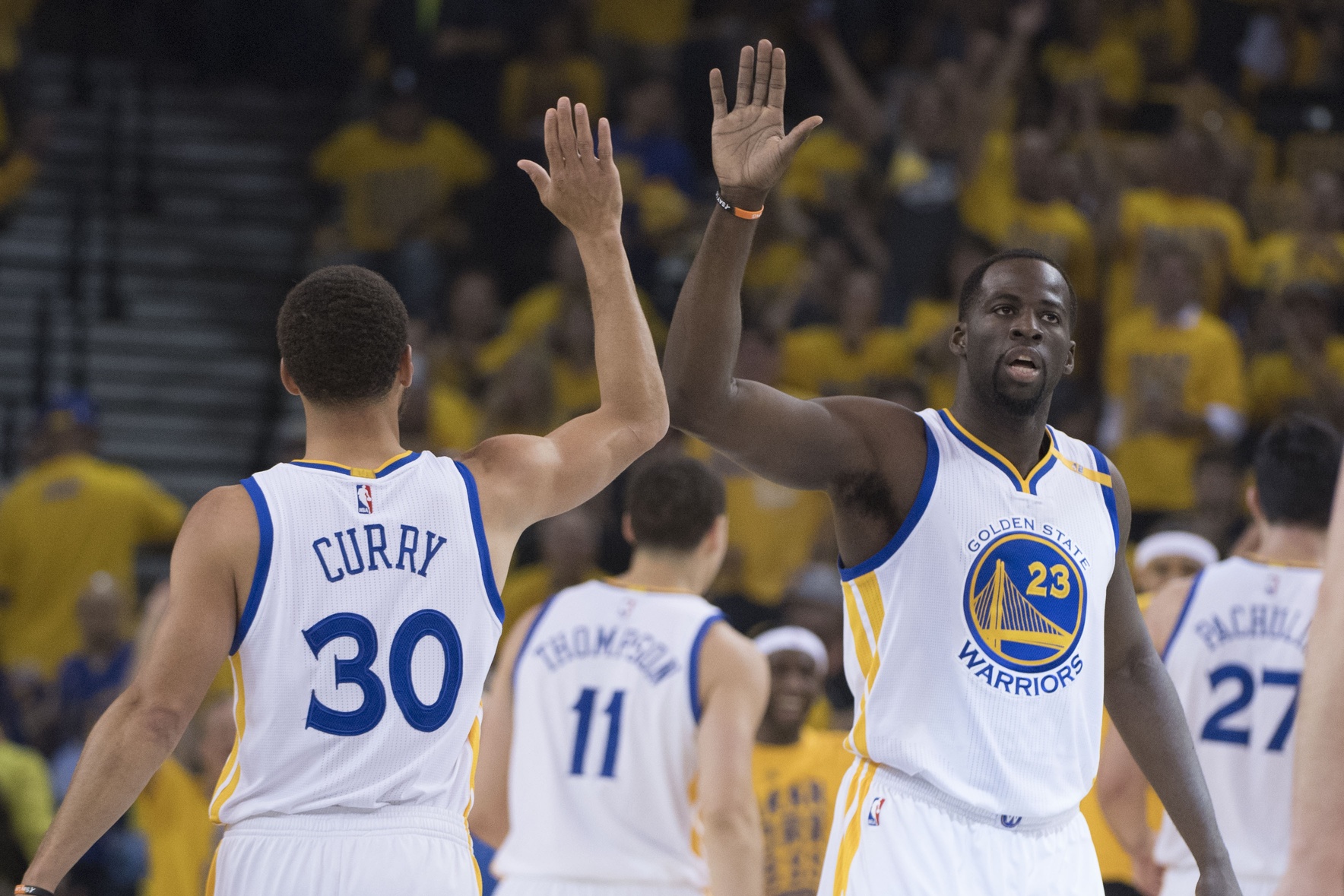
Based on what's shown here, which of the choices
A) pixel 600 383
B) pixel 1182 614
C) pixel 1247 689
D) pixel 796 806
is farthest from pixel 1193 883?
pixel 600 383

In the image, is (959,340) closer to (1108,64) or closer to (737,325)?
(737,325)

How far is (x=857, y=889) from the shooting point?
4.00 meters

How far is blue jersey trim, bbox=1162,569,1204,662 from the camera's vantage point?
224 inches

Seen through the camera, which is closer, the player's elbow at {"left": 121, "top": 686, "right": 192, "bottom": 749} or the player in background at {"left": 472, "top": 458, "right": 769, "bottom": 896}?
the player's elbow at {"left": 121, "top": 686, "right": 192, "bottom": 749}

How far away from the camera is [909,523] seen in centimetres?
407

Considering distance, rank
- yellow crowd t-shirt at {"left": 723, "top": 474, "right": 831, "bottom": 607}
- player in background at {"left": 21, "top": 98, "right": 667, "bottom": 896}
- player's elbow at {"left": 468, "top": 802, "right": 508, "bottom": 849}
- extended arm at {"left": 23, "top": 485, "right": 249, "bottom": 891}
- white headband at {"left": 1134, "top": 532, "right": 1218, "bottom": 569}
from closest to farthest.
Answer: extended arm at {"left": 23, "top": 485, "right": 249, "bottom": 891} → player in background at {"left": 21, "top": 98, "right": 667, "bottom": 896} → player's elbow at {"left": 468, "top": 802, "right": 508, "bottom": 849} → white headband at {"left": 1134, "top": 532, "right": 1218, "bottom": 569} → yellow crowd t-shirt at {"left": 723, "top": 474, "right": 831, "bottom": 607}

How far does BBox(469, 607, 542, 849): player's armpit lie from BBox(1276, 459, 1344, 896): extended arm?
12.4 ft

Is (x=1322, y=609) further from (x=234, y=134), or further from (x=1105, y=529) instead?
(x=234, y=134)

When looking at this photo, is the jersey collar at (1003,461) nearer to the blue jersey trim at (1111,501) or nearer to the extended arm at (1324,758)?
the blue jersey trim at (1111,501)

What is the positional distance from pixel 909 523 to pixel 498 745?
224 centimetres

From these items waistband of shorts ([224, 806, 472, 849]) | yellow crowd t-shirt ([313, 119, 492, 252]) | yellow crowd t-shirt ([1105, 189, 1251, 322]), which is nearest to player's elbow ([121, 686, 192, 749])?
waistband of shorts ([224, 806, 472, 849])

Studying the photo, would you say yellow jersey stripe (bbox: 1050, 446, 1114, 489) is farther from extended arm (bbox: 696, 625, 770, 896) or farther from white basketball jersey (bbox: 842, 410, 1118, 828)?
extended arm (bbox: 696, 625, 770, 896)

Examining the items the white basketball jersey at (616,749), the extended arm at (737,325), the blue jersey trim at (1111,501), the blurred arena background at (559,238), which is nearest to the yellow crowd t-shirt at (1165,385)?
the blurred arena background at (559,238)

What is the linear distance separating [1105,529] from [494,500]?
1.57m
